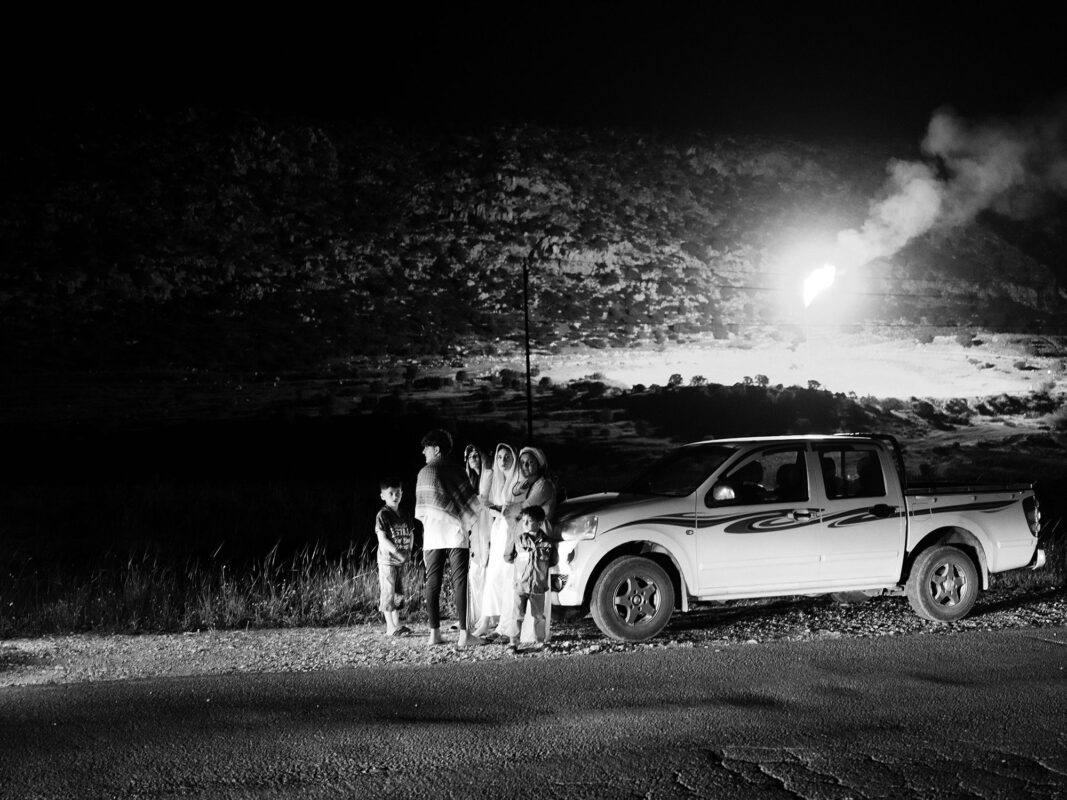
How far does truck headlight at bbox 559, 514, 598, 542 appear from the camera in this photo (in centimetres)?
945

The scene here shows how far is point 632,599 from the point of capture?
31.4 ft

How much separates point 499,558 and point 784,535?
257 centimetres

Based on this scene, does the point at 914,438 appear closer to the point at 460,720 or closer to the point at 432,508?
the point at 432,508

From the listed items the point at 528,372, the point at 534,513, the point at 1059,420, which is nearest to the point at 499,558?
the point at 534,513

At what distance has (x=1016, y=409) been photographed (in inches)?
1371

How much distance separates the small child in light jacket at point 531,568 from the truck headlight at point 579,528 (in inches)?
9.9

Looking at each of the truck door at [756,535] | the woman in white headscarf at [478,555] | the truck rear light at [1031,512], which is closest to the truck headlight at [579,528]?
the woman in white headscarf at [478,555]

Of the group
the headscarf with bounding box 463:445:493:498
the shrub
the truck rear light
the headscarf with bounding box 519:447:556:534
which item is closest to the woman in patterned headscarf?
the headscarf with bounding box 519:447:556:534

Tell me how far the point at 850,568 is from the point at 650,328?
2305 centimetres

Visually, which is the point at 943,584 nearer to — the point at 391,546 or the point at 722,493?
the point at 722,493

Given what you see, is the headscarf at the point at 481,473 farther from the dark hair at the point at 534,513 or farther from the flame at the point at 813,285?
the flame at the point at 813,285

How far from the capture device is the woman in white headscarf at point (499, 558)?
31.0 feet

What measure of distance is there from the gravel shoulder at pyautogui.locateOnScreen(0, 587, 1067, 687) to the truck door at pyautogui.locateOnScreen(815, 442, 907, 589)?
51 cm

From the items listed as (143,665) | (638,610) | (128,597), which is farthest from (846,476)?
(128,597)
